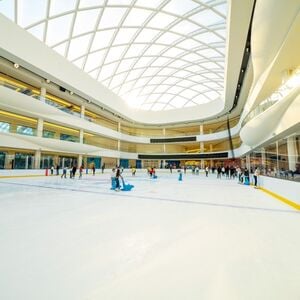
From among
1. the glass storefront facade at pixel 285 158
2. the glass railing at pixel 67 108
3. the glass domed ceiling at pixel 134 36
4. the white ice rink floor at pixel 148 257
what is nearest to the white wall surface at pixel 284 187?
the glass storefront facade at pixel 285 158

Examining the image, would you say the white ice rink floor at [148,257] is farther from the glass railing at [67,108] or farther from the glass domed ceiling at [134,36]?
the glass railing at [67,108]

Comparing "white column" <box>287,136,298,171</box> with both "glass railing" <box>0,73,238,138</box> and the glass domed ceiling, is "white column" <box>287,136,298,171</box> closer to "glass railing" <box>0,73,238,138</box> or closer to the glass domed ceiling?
the glass domed ceiling

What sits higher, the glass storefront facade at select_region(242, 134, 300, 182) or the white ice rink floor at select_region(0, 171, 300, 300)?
the glass storefront facade at select_region(242, 134, 300, 182)

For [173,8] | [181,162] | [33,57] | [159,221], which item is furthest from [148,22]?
[181,162]

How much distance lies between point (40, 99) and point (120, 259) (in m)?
24.0

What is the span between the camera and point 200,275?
2.28 meters

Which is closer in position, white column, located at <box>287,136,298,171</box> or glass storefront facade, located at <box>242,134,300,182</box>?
glass storefront facade, located at <box>242,134,300,182</box>

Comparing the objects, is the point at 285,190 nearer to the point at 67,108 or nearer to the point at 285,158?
the point at 285,158

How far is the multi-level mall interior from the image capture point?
237cm

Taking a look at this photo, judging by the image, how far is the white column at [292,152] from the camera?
26.2ft

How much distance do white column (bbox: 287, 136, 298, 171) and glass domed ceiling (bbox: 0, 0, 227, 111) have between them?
1350 cm

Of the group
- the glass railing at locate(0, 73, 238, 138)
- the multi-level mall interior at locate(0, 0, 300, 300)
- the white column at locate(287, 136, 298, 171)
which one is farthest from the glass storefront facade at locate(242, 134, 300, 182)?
the glass railing at locate(0, 73, 238, 138)

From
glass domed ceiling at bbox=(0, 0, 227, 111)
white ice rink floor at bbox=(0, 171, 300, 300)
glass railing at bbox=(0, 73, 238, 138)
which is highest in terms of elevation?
glass domed ceiling at bbox=(0, 0, 227, 111)

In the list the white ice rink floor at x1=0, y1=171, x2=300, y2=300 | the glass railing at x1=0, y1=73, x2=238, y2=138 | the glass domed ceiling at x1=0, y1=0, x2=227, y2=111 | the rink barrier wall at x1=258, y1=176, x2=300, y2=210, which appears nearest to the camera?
the white ice rink floor at x1=0, y1=171, x2=300, y2=300
